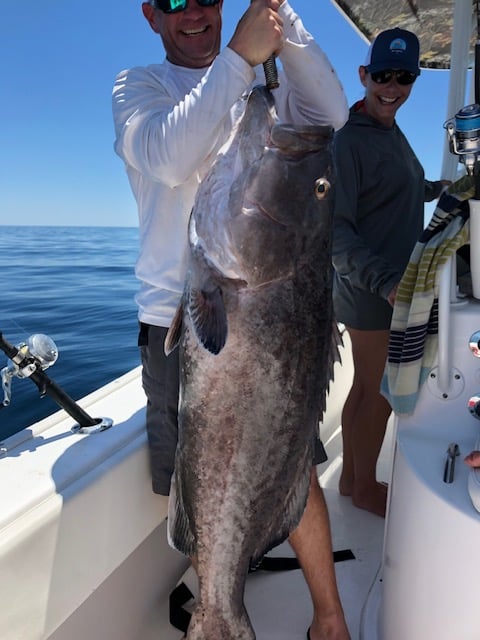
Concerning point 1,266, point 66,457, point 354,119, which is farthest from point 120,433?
point 1,266

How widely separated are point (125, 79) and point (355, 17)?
2.19 metres

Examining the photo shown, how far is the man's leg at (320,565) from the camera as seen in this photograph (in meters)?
1.93

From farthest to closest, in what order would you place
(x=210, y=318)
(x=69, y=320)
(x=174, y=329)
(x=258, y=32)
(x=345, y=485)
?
1. (x=69, y=320)
2. (x=345, y=485)
3. (x=174, y=329)
4. (x=210, y=318)
5. (x=258, y=32)

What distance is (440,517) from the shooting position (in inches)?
56.7

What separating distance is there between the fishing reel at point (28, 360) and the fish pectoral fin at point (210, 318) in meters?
0.81

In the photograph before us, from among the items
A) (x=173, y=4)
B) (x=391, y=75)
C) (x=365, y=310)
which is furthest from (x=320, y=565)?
(x=391, y=75)

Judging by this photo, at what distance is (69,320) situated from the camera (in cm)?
618

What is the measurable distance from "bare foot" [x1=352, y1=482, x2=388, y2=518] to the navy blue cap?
210 cm

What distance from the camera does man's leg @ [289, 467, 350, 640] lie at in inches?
75.9

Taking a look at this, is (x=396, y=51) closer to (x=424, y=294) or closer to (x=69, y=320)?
(x=424, y=294)

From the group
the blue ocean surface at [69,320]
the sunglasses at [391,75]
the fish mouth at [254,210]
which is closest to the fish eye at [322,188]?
the fish mouth at [254,210]

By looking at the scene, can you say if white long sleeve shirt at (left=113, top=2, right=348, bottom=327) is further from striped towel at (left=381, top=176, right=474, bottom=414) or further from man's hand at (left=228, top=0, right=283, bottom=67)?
striped towel at (left=381, top=176, right=474, bottom=414)

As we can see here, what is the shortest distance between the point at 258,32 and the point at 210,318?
711mm

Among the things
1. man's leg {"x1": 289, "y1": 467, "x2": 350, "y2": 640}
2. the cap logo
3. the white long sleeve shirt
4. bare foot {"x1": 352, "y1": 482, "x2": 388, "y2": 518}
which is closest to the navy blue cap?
the cap logo
